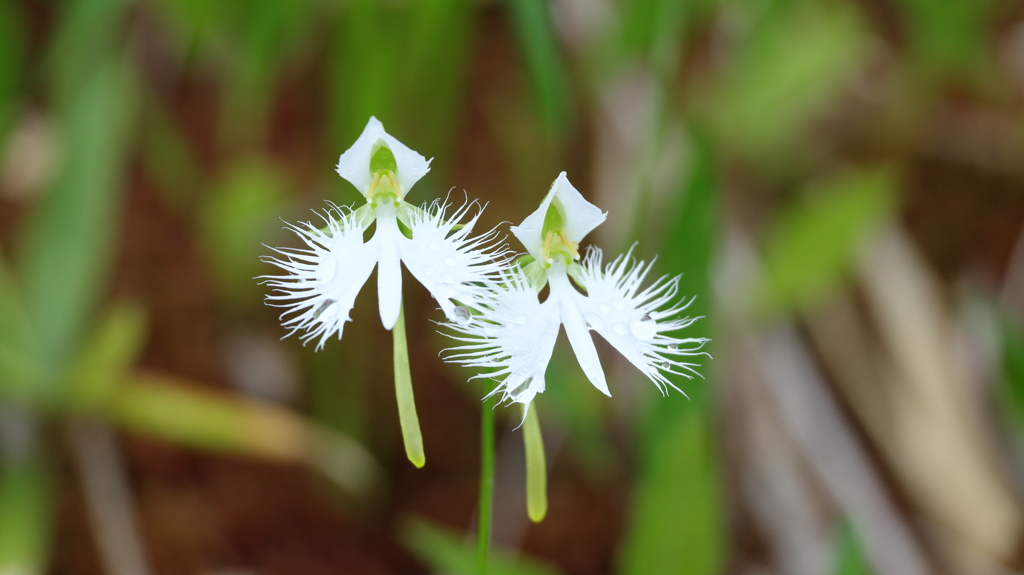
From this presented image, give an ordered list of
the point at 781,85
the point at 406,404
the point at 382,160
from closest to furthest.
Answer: the point at 406,404 < the point at 382,160 < the point at 781,85

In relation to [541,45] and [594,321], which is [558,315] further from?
[541,45]

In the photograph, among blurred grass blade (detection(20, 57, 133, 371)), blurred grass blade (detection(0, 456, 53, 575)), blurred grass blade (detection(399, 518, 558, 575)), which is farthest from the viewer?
blurred grass blade (detection(20, 57, 133, 371))

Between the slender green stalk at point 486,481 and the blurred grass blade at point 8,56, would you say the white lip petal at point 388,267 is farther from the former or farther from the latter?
the blurred grass blade at point 8,56

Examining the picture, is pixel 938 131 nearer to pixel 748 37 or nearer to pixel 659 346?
pixel 748 37

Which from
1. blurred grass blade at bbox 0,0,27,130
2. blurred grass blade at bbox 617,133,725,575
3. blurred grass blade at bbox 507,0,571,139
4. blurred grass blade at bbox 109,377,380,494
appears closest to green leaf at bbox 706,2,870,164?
blurred grass blade at bbox 617,133,725,575

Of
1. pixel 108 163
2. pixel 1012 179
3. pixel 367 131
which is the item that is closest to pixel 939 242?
pixel 1012 179

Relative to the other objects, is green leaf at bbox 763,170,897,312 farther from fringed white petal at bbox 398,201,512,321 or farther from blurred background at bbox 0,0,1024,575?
fringed white petal at bbox 398,201,512,321

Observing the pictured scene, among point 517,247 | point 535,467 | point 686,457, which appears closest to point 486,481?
point 535,467

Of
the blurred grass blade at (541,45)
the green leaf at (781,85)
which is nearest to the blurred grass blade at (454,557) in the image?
the blurred grass blade at (541,45)
